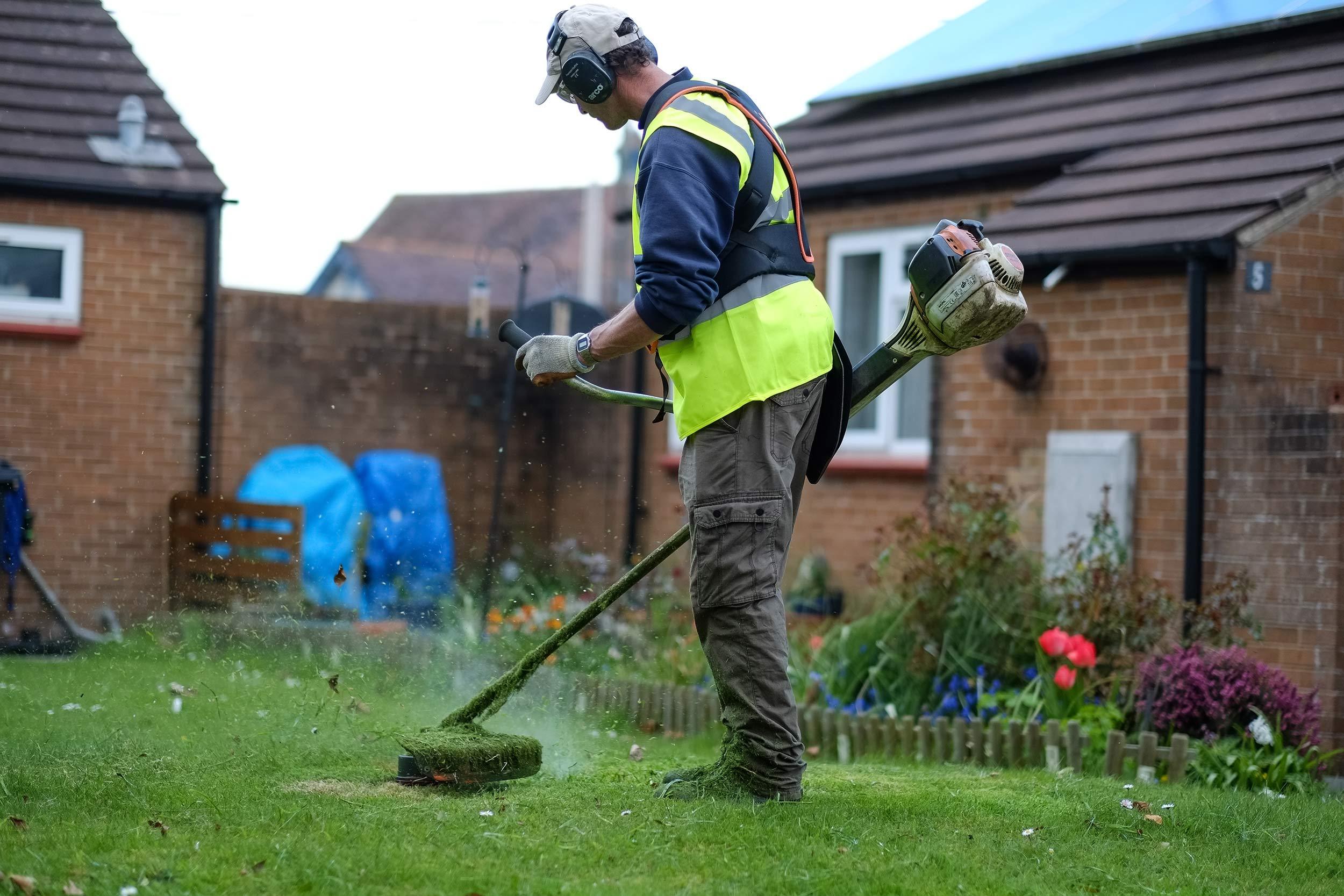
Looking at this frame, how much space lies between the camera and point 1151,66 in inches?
362

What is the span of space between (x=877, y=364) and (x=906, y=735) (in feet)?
8.46

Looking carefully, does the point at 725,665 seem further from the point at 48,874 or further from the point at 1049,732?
the point at 1049,732

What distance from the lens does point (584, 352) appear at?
389cm

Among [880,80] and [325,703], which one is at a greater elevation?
[880,80]

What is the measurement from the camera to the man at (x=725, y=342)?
3.69 m

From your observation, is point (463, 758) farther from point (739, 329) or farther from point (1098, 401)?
point (1098, 401)

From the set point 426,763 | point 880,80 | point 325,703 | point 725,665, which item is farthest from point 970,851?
point 880,80

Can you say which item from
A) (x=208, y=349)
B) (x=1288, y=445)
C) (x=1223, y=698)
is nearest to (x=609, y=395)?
(x=1223, y=698)

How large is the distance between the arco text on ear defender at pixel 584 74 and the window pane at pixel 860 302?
6.55 metres

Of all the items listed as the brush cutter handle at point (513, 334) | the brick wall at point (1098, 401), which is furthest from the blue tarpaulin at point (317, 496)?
the brush cutter handle at point (513, 334)

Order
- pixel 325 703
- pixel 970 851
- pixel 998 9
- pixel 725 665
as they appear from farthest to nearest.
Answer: pixel 998 9 < pixel 325 703 < pixel 725 665 < pixel 970 851

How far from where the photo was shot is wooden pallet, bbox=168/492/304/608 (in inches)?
261

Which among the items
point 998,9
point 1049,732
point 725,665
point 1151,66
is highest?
point 998,9

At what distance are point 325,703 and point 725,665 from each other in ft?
5.84
